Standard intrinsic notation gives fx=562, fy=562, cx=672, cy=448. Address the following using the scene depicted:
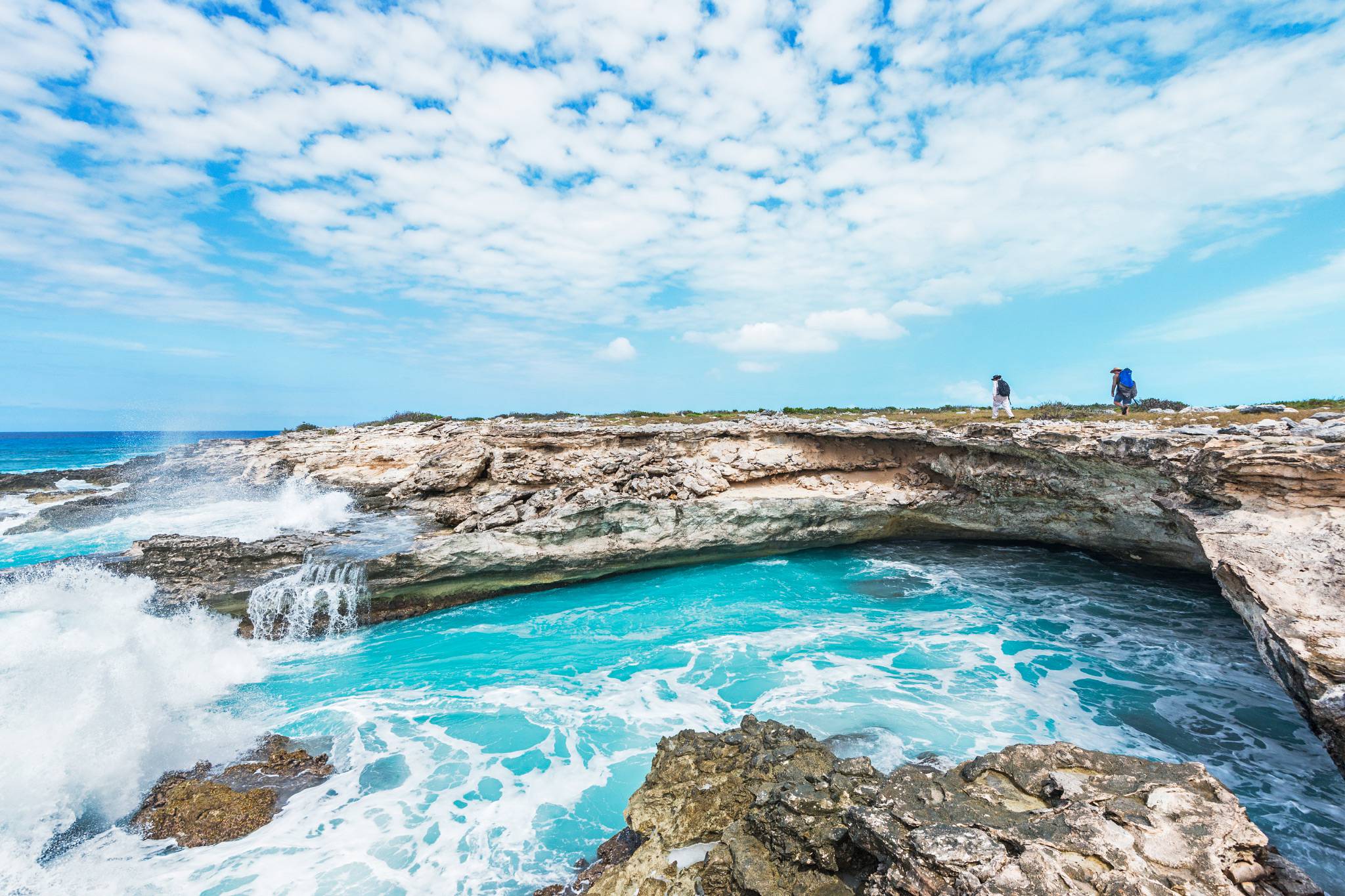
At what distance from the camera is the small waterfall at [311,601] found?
1239 cm

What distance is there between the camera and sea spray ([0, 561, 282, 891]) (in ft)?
23.1

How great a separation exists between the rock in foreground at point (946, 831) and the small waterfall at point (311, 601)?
9.69 m

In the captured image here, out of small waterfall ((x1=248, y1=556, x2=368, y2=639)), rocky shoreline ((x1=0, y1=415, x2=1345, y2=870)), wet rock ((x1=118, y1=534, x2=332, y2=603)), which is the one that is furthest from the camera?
small waterfall ((x1=248, y1=556, x2=368, y2=639))

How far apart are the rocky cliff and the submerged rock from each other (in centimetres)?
534

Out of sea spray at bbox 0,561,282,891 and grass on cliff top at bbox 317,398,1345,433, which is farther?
grass on cliff top at bbox 317,398,1345,433

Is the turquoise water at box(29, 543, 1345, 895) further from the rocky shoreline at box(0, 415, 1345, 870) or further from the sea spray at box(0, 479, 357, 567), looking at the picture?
the sea spray at box(0, 479, 357, 567)

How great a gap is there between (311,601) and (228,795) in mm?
5892

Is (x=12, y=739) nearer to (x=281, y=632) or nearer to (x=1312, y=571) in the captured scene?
(x=281, y=632)

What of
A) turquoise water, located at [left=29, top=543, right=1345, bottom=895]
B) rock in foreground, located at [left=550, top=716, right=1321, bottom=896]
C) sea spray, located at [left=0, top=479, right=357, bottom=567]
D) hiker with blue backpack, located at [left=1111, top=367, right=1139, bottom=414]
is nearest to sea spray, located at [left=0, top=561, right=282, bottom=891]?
turquoise water, located at [left=29, top=543, right=1345, bottom=895]

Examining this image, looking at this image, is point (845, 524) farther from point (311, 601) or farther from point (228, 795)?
point (228, 795)

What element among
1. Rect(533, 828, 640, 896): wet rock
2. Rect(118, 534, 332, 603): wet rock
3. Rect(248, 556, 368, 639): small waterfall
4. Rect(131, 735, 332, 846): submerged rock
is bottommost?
Rect(131, 735, 332, 846): submerged rock

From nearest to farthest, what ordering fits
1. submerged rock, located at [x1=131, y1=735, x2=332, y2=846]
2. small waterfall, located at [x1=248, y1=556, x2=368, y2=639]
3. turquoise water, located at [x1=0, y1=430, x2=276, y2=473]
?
submerged rock, located at [x1=131, y1=735, x2=332, y2=846] → small waterfall, located at [x1=248, y1=556, x2=368, y2=639] → turquoise water, located at [x1=0, y1=430, x2=276, y2=473]

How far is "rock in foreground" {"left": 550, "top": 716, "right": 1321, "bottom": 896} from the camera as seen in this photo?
3738 millimetres

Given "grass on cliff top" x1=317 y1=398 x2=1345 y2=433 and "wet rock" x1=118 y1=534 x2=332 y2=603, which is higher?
"grass on cliff top" x1=317 y1=398 x2=1345 y2=433
